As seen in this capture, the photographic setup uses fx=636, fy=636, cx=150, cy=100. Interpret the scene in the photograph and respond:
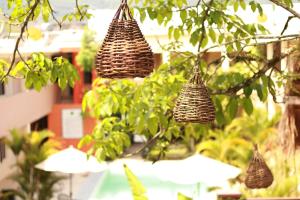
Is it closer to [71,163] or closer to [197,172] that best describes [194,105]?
[197,172]

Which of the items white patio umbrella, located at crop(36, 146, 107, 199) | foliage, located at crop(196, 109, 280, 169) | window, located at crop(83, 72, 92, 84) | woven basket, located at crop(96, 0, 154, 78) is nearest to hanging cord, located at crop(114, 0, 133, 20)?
woven basket, located at crop(96, 0, 154, 78)

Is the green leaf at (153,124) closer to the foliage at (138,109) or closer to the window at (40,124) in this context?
the foliage at (138,109)

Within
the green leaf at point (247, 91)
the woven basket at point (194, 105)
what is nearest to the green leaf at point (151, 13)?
the green leaf at point (247, 91)

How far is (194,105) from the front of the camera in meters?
4.04

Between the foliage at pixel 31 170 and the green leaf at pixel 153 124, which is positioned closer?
the green leaf at pixel 153 124

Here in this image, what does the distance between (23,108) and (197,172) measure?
8.75 metres

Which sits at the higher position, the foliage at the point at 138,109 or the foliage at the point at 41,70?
the foliage at the point at 41,70

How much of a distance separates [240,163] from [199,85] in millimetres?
11879

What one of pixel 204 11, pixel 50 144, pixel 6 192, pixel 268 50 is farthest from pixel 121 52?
pixel 50 144

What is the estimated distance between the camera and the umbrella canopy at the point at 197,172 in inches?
482

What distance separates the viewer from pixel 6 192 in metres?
14.9

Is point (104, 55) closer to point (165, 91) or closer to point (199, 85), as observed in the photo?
point (199, 85)

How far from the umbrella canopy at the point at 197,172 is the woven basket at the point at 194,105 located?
322 inches

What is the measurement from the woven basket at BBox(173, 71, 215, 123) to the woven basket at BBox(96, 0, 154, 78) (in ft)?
2.29
